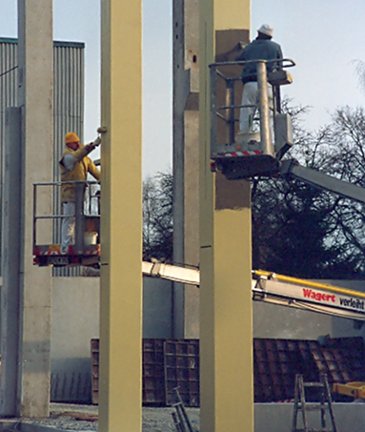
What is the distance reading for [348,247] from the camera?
43.6 metres

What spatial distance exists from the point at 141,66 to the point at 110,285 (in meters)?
2.72

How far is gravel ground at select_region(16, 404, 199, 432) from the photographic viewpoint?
1962 centimetres

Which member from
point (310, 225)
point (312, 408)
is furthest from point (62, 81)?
point (312, 408)

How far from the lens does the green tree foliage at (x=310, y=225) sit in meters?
42.0

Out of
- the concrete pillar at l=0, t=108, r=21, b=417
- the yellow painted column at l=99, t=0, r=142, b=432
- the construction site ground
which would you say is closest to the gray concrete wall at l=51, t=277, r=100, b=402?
the construction site ground

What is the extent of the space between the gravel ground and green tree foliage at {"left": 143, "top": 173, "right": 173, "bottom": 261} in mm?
23051

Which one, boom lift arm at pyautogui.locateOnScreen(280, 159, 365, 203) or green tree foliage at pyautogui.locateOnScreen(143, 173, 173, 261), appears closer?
boom lift arm at pyautogui.locateOnScreen(280, 159, 365, 203)

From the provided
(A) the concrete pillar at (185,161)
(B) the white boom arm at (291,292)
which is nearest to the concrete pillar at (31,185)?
(A) the concrete pillar at (185,161)

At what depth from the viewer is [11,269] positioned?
22.0 meters

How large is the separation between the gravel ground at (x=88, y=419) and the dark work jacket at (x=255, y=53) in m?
8.23

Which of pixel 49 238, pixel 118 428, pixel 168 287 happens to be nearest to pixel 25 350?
pixel 49 238

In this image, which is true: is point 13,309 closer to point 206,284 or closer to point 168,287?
point 168,287

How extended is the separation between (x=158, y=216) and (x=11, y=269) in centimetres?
2874

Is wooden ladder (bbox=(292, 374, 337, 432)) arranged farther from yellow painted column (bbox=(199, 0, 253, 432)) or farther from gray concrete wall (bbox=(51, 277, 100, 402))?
gray concrete wall (bbox=(51, 277, 100, 402))
